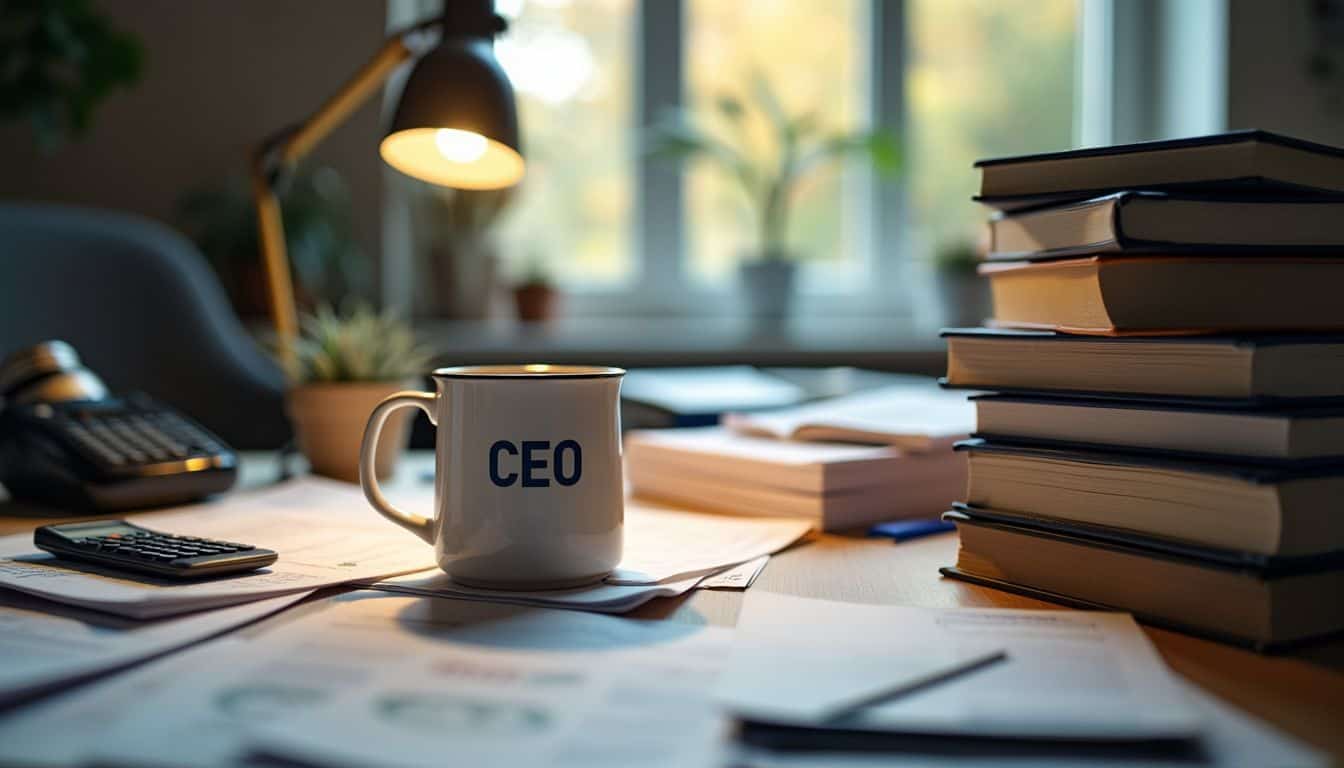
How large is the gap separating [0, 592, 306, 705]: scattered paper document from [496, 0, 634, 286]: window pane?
1.86 m

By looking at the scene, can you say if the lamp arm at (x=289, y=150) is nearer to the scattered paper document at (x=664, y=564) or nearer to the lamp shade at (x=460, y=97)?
the lamp shade at (x=460, y=97)

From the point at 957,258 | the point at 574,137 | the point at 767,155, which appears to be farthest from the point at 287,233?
the point at 957,258

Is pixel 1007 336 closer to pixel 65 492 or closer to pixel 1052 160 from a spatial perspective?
pixel 1052 160

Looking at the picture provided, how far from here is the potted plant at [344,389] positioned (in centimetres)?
108

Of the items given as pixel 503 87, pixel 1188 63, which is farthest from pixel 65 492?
pixel 1188 63

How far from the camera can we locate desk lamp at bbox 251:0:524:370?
0.77 metres

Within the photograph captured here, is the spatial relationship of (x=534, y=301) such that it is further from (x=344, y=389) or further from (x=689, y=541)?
(x=689, y=541)

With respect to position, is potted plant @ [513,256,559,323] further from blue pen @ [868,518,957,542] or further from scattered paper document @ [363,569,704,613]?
scattered paper document @ [363,569,704,613]

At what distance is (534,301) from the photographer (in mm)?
2334

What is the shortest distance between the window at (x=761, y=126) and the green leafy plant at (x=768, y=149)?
0.04 metres

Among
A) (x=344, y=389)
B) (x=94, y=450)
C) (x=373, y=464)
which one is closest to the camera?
(x=373, y=464)

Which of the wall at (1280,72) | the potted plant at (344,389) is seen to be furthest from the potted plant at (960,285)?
the potted plant at (344,389)

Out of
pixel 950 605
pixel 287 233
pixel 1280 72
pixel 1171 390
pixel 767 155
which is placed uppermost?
pixel 1280 72

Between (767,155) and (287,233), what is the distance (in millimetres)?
1077
